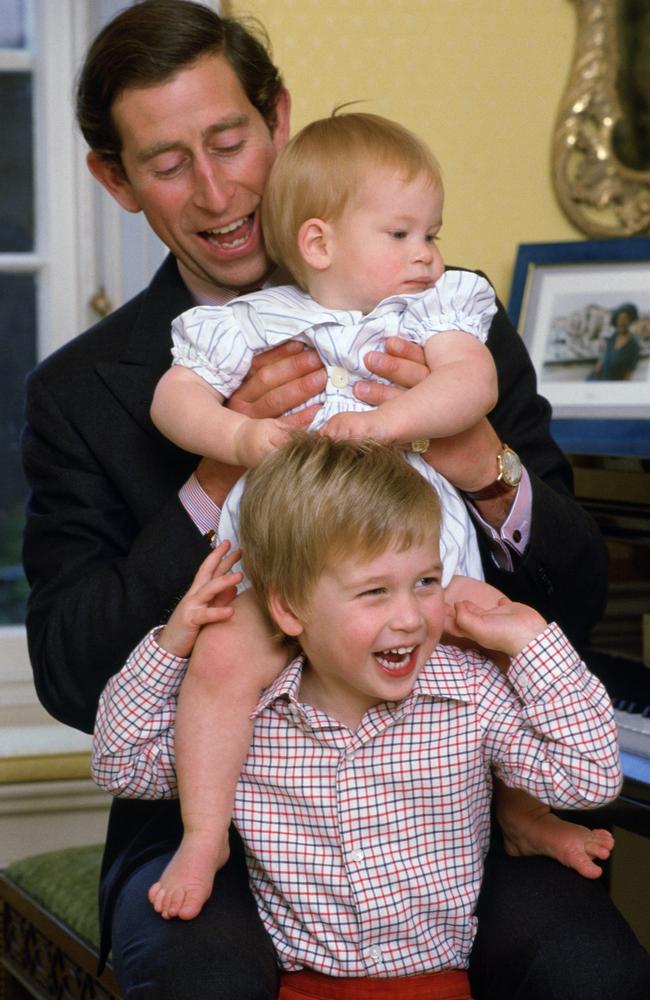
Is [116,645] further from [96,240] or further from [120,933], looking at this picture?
[96,240]

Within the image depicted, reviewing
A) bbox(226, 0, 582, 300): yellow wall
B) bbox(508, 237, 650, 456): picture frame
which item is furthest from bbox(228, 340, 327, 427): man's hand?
bbox(226, 0, 582, 300): yellow wall

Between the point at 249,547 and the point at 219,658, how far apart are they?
5.6 inches

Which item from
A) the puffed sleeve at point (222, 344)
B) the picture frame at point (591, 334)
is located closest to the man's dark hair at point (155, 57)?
the puffed sleeve at point (222, 344)

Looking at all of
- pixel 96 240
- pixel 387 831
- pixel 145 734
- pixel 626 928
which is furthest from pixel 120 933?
pixel 96 240

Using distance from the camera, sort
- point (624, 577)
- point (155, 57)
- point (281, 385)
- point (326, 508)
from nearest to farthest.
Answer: point (326, 508), point (281, 385), point (155, 57), point (624, 577)

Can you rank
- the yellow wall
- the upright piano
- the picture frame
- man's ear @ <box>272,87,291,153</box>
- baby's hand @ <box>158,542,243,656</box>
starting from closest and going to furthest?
baby's hand @ <box>158,542,243,656</box>
man's ear @ <box>272,87,291,153</box>
the upright piano
the picture frame
the yellow wall

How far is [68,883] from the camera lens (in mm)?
2639

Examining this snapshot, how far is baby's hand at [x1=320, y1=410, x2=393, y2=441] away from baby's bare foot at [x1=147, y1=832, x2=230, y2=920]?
19.8 inches

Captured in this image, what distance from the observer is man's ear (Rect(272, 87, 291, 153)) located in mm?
2193

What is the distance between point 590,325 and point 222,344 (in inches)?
51.2

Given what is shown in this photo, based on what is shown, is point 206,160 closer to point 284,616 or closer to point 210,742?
point 284,616

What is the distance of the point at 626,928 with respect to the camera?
63.9 inches

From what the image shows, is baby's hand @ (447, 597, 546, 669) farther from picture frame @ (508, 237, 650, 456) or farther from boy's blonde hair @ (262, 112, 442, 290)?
picture frame @ (508, 237, 650, 456)

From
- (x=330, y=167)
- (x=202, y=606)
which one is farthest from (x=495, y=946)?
(x=330, y=167)
